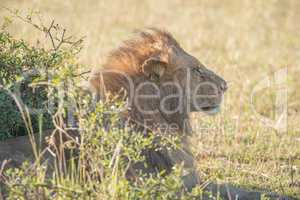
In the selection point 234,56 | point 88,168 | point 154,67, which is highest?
point 234,56

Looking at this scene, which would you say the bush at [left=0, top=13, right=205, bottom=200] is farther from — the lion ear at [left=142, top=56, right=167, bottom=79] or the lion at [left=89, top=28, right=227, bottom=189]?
the lion ear at [left=142, top=56, right=167, bottom=79]

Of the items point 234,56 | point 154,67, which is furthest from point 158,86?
point 234,56

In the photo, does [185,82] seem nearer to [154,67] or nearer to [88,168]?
[154,67]

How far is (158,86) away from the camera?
552 cm

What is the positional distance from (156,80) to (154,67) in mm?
128

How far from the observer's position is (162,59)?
5477 millimetres

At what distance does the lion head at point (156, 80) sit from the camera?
17.6ft

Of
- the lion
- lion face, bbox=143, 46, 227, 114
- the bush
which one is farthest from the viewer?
lion face, bbox=143, 46, 227, 114

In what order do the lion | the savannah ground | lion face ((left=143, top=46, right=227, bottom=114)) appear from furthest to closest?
the savannah ground < lion face ((left=143, top=46, right=227, bottom=114)) < the lion

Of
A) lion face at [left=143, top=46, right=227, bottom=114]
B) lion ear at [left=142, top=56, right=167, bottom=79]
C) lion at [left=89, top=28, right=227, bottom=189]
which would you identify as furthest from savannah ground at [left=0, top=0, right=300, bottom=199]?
lion ear at [left=142, top=56, right=167, bottom=79]

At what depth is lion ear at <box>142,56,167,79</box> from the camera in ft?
17.7

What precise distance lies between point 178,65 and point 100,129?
5.16ft

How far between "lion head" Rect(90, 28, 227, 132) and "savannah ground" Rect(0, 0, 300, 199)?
0.60m

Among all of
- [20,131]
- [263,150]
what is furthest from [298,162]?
[20,131]
